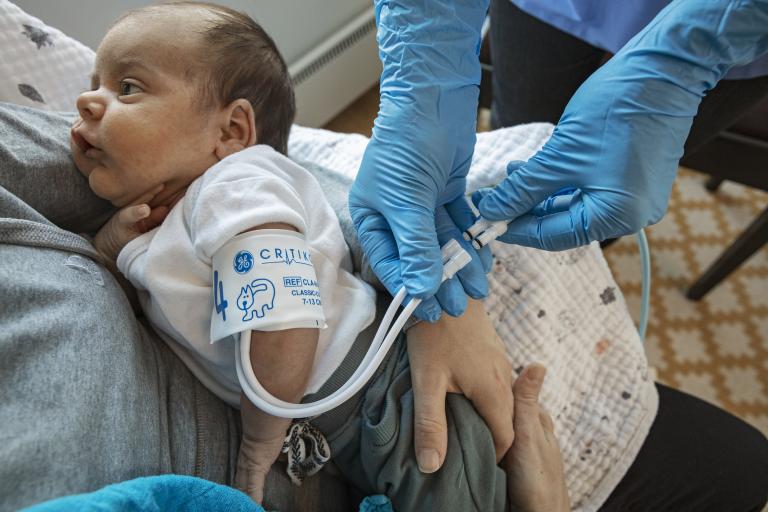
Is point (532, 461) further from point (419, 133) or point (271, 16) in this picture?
point (271, 16)

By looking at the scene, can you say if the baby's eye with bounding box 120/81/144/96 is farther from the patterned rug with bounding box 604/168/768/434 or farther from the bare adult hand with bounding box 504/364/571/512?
the patterned rug with bounding box 604/168/768/434

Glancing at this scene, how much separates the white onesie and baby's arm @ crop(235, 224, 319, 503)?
0.04m

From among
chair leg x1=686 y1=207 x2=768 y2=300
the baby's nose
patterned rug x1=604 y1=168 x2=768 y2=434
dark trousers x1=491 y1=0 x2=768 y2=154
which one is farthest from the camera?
patterned rug x1=604 y1=168 x2=768 y2=434

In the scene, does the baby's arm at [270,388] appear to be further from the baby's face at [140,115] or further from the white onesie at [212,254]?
the baby's face at [140,115]

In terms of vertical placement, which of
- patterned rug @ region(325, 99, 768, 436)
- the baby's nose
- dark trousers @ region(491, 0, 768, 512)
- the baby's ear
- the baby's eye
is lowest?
patterned rug @ region(325, 99, 768, 436)

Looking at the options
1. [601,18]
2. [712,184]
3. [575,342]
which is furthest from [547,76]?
[712,184]

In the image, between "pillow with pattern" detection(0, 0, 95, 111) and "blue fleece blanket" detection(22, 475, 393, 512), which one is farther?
"pillow with pattern" detection(0, 0, 95, 111)

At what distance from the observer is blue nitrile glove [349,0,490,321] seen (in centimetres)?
76

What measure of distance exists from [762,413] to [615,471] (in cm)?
95

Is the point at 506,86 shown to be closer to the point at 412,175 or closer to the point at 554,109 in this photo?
the point at 554,109

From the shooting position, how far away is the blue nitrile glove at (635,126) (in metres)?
0.67

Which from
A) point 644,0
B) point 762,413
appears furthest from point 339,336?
point 762,413

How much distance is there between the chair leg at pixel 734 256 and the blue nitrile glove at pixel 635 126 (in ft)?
3.34

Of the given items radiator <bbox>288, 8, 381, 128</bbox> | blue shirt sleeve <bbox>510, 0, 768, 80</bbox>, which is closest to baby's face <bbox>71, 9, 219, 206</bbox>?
blue shirt sleeve <bbox>510, 0, 768, 80</bbox>
